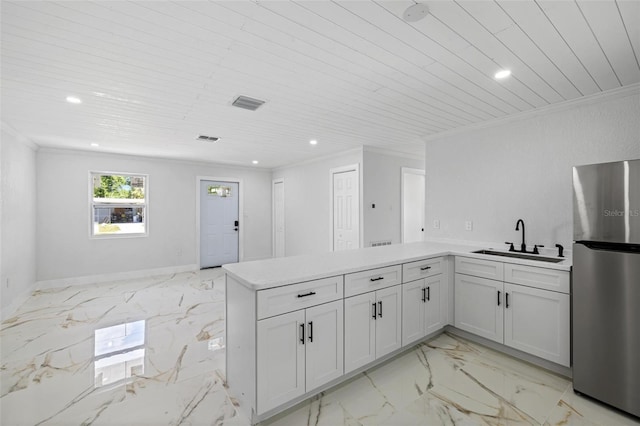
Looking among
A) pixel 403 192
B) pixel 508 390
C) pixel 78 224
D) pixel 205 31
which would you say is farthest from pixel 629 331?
pixel 78 224

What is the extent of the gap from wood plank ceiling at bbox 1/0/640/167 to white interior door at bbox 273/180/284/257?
3572 mm

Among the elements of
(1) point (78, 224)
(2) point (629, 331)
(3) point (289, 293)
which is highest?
(1) point (78, 224)

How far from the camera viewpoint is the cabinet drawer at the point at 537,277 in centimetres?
229

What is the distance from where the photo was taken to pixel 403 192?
Result: 18.0ft

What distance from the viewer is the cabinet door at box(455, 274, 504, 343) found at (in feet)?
8.74

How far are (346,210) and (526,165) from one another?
9.03 ft

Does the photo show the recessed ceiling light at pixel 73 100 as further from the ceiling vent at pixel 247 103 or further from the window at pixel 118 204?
the window at pixel 118 204

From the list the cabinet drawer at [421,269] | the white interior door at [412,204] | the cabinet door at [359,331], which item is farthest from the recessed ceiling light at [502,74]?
the white interior door at [412,204]

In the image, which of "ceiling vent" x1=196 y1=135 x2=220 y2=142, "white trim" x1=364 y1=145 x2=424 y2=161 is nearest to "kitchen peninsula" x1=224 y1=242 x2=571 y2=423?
"white trim" x1=364 y1=145 x2=424 y2=161

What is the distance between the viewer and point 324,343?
2.00 metres

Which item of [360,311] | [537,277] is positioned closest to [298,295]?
[360,311]

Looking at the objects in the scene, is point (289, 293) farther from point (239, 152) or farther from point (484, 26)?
point (239, 152)

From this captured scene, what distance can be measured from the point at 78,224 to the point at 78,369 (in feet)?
12.3

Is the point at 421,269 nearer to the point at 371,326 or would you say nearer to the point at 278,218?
the point at 371,326
